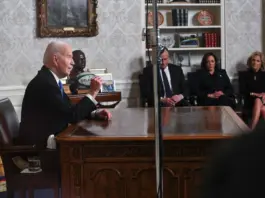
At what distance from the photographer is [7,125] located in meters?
2.95

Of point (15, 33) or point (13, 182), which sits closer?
point (13, 182)

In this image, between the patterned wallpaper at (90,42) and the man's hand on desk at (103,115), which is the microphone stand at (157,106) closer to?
the man's hand on desk at (103,115)

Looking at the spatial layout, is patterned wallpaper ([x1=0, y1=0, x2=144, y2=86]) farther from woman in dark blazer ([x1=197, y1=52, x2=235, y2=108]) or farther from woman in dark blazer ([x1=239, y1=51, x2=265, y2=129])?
woman in dark blazer ([x1=239, y1=51, x2=265, y2=129])

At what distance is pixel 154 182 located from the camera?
7.52 ft

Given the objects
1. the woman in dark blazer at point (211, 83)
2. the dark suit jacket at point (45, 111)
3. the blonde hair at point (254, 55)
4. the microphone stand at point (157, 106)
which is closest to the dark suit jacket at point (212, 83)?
the woman in dark blazer at point (211, 83)

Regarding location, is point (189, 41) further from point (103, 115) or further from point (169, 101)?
point (103, 115)

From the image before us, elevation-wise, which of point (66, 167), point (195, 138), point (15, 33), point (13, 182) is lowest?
point (13, 182)

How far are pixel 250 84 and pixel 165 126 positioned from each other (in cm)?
357

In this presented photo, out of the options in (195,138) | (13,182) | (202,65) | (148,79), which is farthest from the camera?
(202,65)

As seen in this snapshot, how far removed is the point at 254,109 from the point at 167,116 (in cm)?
301

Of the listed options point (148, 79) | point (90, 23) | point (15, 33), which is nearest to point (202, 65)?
point (148, 79)

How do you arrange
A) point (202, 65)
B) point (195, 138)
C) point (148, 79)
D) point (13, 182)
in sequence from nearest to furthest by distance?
point (195, 138)
point (13, 182)
point (148, 79)
point (202, 65)

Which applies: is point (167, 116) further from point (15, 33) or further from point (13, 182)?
point (15, 33)

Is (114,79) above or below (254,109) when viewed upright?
above
